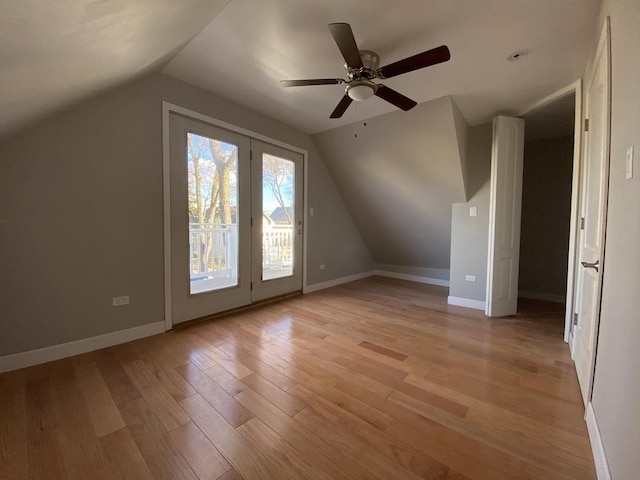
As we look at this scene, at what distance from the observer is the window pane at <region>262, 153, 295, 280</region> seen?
3439 millimetres

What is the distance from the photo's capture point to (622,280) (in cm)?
101

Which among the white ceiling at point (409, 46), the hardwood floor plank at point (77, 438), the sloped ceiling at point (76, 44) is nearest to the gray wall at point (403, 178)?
the white ceiling at point (409, 46)

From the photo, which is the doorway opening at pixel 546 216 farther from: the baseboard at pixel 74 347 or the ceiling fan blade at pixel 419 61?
the baseboard at pixel 74 347

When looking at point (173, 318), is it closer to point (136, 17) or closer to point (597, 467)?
point (136, 17)

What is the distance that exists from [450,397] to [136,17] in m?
2.80

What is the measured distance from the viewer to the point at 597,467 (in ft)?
3.56

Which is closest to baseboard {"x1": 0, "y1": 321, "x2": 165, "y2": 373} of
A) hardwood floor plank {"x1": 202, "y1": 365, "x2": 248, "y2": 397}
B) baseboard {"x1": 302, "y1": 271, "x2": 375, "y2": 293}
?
hardwood floor plank {"x1": 202, "y1": 365, "x2": 248, "y2": 397}

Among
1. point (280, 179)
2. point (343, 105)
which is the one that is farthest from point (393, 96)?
point (280, 179)

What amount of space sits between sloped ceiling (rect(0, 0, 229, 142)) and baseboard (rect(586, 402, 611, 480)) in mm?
2647

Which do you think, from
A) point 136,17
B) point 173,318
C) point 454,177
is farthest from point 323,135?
point 173,318

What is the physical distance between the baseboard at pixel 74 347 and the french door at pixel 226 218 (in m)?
0.27

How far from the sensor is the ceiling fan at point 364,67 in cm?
149

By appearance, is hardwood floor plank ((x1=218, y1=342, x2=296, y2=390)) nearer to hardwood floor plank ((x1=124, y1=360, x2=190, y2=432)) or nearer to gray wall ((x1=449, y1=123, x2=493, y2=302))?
hardwood floor plank ((x1=124, y1=360, x2=190, y2=432))

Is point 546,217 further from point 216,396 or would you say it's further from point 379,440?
point 216,396
